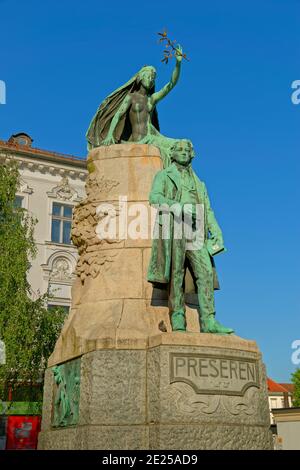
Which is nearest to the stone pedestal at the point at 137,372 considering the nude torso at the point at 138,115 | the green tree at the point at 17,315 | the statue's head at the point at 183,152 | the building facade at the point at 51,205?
the statue's head at the point at 183,152

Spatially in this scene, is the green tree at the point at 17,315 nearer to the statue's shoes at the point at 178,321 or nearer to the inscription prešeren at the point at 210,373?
the statue's shoes at the point at 178,321

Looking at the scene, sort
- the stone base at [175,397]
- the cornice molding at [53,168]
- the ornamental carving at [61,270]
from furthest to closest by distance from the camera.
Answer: the cornice molding at [53,168] → the ornamental carving at [61,270] → the stone base at [175,397]

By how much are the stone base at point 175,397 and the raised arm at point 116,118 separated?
3643mm

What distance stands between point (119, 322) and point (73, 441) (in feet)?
5.03

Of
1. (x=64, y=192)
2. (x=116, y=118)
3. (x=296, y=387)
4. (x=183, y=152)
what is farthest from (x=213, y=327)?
(x=296, y=387)

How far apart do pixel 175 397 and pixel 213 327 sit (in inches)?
48.3

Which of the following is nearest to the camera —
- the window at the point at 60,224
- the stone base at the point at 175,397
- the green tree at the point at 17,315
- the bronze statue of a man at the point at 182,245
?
the stone base at the point at 175,397

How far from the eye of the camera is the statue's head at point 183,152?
27.6 ft

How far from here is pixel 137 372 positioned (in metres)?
7.39
